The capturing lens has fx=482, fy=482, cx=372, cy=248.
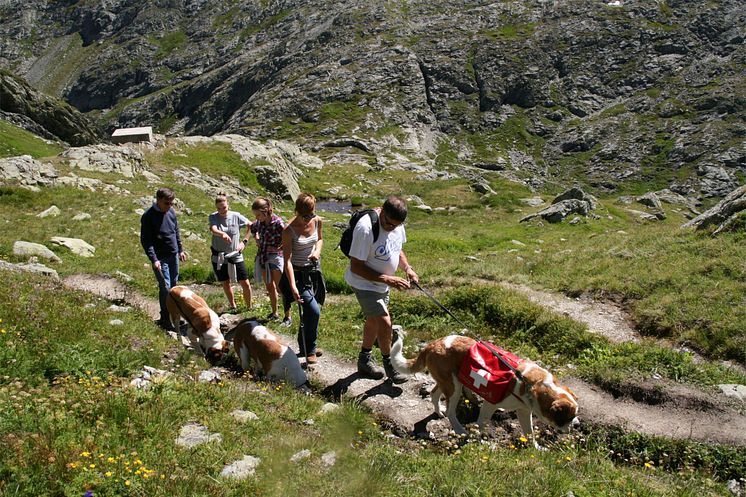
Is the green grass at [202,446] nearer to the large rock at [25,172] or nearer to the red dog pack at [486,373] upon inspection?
the red dog pack at [486,373]

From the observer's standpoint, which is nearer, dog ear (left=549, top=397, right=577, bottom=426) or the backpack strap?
dog ear (left=549, top=397, right=577, bottom=426)

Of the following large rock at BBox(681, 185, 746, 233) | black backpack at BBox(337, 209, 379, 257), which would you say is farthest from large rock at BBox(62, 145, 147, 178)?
large rock at BBox(681, 185, 746, 233)

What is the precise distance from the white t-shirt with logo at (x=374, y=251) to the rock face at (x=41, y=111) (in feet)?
223

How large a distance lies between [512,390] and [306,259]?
4.02 metres

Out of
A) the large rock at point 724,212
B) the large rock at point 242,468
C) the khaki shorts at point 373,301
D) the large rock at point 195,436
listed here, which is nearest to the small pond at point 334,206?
the large rock at point 724,212

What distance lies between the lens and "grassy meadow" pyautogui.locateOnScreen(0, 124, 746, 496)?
4156mm

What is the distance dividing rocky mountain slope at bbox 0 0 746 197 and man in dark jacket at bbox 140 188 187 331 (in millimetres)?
89961

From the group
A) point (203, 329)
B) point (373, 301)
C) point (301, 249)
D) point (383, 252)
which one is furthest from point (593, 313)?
point (203, 329)

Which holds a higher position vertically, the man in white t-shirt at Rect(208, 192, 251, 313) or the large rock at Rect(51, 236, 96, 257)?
the man in white t-shirt at Rect(208, 192, 251, 313)

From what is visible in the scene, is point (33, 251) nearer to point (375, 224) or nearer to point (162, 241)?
point (162, 241)

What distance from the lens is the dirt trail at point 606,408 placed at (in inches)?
268

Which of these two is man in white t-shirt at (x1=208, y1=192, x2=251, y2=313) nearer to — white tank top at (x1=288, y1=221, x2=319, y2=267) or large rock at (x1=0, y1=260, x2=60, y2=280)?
white tank top at (x1=288, y1=221, x2=319, y2=267)

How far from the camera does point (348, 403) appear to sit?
6891 millimetres

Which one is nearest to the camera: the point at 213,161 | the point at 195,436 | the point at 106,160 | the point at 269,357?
the point at 195,436
